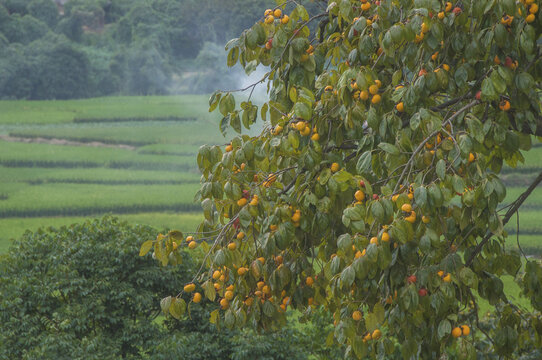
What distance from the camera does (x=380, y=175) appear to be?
2395mm

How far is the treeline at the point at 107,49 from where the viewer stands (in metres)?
10.8

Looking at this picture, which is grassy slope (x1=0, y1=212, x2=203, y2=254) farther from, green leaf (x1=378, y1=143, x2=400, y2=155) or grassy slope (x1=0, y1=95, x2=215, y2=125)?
green leaf (x1=378, y1=143, x2=400, y2=155)

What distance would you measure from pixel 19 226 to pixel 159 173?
6.79ft

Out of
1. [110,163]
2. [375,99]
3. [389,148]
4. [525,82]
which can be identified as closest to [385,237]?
[389,148]

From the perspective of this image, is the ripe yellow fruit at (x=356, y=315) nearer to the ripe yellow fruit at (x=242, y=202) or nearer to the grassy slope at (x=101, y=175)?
the ripe yellow fruit at (x=242, y=202)

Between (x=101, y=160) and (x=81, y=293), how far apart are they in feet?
22.0

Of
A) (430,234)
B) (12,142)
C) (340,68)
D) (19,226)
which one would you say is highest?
(340,68)

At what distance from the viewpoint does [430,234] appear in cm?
202

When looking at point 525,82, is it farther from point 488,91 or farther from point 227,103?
point 227,103

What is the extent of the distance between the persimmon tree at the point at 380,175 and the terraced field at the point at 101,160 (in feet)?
23.1

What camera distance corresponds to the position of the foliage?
3918 millimetres

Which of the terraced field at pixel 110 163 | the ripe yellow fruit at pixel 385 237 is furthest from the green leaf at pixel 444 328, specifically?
the terraced field at pixel 110 163

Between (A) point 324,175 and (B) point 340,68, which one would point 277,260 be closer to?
(A) point 324,175

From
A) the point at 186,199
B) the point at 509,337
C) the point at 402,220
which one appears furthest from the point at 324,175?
the point at 186,199
